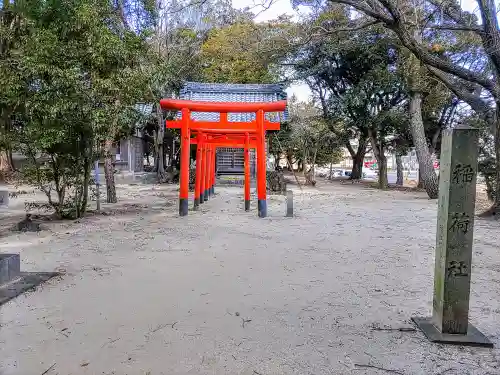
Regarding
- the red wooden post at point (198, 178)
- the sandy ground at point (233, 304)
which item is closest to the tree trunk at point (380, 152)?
the red wooden post at point (198, 178)

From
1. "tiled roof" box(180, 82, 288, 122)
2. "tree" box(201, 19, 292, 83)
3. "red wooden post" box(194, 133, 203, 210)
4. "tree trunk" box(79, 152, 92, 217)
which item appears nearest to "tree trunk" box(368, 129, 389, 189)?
"tree" box(201, 19, 292, 83)

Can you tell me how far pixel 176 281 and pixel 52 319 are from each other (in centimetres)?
124

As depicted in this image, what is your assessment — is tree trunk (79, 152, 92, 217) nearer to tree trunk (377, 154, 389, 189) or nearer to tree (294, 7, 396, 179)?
tree (294, 7, 396, 179)

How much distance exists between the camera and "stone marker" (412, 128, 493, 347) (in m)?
2.74

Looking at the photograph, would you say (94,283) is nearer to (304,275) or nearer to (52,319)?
(52,319)

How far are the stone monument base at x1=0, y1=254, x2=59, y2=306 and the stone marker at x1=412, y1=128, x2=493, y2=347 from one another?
129 inches

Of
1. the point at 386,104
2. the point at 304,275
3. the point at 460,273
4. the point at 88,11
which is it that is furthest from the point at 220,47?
the point at 460,273

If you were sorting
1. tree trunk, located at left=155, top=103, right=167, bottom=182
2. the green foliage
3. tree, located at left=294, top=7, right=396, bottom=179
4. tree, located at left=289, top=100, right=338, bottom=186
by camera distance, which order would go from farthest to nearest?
tree, located at left=289, top=100, right=338, bottom=186
tree trunk, located at left=155, top=103, right=167, bottom=182
tree, located at left=294, top=7, right=396, bottom=179
the green foliage

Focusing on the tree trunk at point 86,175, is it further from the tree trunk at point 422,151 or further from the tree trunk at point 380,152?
the tree trunk at point 380,152

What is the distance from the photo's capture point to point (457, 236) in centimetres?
279

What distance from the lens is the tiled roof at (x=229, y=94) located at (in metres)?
13.7

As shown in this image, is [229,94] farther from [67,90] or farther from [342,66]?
[67,90]

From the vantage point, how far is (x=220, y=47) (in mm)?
18328

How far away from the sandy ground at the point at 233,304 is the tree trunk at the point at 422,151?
7204mm
